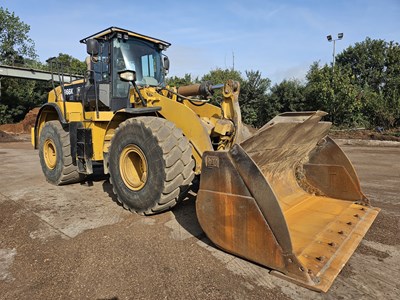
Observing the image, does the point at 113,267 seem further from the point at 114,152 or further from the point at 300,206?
the point at 300,206

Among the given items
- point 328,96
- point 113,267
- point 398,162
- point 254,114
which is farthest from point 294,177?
point 254,114

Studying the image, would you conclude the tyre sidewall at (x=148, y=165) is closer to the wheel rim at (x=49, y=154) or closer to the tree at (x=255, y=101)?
the wheel rim at (x=49, y=154)

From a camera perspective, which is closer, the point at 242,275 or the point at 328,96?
the point at 242,275

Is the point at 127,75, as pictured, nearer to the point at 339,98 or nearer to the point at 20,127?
the point at 339,98

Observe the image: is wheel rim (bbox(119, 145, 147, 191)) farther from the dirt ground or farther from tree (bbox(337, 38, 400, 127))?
tree (bbox(337, 38, 400, 127))

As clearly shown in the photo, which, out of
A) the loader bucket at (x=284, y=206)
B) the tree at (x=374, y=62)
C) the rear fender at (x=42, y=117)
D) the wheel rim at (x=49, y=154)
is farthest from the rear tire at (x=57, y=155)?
the tree at (x=374, y=62)

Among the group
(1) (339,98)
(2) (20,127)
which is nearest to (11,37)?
(2) (20,127)

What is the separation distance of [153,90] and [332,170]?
111 inches

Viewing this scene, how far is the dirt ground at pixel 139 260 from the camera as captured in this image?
8.03ft

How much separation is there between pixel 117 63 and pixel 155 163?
7.47ft

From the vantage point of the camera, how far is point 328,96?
22.0m

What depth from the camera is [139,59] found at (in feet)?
17.5

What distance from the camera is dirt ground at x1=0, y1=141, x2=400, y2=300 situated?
245 cm

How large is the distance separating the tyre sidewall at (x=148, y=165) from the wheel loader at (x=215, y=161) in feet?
0.05
